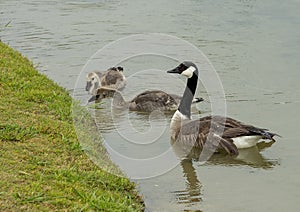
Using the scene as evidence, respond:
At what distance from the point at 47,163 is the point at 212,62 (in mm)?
7840

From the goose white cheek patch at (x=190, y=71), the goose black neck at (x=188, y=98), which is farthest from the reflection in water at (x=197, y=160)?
the goose white cheek patch at (x=190, y=71)

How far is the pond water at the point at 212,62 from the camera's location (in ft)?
23.6

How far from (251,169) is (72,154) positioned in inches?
107

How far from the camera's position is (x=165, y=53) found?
14.1m

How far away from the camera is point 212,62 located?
13312 mm

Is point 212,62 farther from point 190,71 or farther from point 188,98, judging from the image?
point 188,98

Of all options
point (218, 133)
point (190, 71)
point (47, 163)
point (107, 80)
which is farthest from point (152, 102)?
point (47, 163)

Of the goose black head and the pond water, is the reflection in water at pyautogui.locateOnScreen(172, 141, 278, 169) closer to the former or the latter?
the pond water

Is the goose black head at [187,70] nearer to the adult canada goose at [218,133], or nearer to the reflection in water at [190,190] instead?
the adult canada goose at [218,133]

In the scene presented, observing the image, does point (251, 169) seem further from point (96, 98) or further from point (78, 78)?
point (78, 78)

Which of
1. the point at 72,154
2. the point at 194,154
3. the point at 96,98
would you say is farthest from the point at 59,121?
the point at 96,98

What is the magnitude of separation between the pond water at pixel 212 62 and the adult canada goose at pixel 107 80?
203mm

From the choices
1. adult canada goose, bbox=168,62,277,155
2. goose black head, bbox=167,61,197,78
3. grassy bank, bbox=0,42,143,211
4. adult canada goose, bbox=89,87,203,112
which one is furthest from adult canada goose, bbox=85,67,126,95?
grassy bank, bbox=0,42,143,211

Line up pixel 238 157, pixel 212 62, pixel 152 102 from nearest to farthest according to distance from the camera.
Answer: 1. pixel 238 157
2. pixel 152 102
3. pixel 212 62
